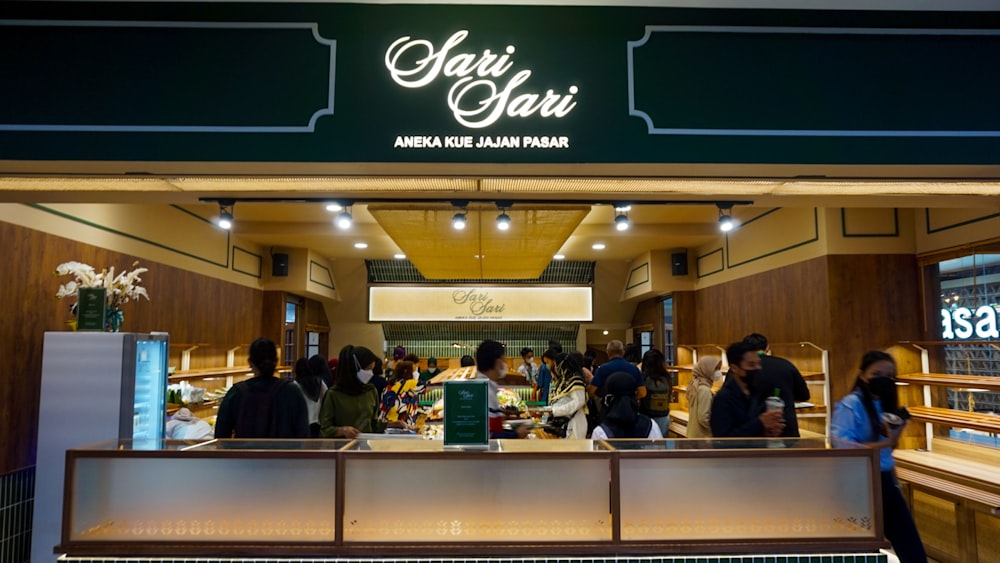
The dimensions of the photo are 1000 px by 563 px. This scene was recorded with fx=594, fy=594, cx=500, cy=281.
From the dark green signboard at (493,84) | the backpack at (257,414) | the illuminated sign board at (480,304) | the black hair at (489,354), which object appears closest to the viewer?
the dark green signboard at (493,84)

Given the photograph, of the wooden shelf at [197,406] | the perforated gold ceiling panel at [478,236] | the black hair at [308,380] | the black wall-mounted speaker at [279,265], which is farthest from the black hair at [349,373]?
the black wall-mounted speaker at [279,265]

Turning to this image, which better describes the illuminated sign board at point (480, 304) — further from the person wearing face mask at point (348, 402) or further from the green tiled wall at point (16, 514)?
the person wearing face mask at point (348, 402)

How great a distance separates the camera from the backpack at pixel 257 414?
321 cm

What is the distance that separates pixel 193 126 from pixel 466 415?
1.80 m

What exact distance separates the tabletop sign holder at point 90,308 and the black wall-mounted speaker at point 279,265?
5083 mm

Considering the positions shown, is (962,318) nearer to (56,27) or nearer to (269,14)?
(269,14)

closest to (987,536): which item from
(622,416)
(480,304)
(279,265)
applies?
(622,416)

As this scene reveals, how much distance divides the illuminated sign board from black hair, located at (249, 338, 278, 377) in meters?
8.34

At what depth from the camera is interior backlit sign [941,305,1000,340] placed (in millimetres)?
Answer: 4580

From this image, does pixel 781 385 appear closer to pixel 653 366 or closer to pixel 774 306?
pixel 653 366

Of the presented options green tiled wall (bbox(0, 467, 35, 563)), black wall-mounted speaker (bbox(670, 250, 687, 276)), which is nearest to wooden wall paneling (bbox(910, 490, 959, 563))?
black wall-mounted speaker (bbox(670, 250, 687, 276))

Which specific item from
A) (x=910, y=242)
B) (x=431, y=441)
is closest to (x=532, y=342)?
(x=910, y=242)

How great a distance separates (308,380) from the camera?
4.66 metres

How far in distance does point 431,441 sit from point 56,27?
8.41ft
